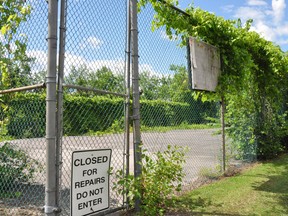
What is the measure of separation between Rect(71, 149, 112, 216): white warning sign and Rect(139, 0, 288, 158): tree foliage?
2646 mm

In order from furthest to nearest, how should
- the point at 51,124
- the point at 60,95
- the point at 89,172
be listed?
the point at 89,172, the point at 60,95, the point at 51,124

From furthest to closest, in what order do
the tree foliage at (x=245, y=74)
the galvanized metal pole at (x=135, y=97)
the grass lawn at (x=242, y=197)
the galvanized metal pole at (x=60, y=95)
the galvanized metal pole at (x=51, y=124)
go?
the tree foliage at (x=245, y=74), the grass lawn at (x=242, y=197), the galvanized metal pole at (x=135, y=97), the galvanized metal pole at (x=60, y=95), the galvanized metal pole at (x=51, y=124)

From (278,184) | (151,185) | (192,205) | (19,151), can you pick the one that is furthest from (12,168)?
(278,184)

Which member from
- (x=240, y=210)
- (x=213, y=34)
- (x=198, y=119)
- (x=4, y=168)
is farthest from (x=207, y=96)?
(x=4, y=168)

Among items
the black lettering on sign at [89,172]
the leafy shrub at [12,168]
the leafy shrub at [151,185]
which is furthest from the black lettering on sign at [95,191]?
the leafy shrub at [12,168]

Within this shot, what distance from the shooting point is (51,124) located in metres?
2.98

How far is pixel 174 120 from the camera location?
563cm

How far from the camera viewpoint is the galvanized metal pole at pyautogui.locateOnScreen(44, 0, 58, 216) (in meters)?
2.98

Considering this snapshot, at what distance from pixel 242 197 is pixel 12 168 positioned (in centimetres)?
371

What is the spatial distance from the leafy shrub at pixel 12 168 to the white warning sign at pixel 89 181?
1.75 metres

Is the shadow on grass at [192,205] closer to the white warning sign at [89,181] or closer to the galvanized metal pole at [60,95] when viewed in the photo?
the white warning sign at [89,181]

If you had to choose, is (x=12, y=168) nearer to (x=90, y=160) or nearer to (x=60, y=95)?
(x=90, y=160)

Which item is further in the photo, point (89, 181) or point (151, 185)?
point (151, 185)

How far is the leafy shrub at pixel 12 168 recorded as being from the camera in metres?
4.75
